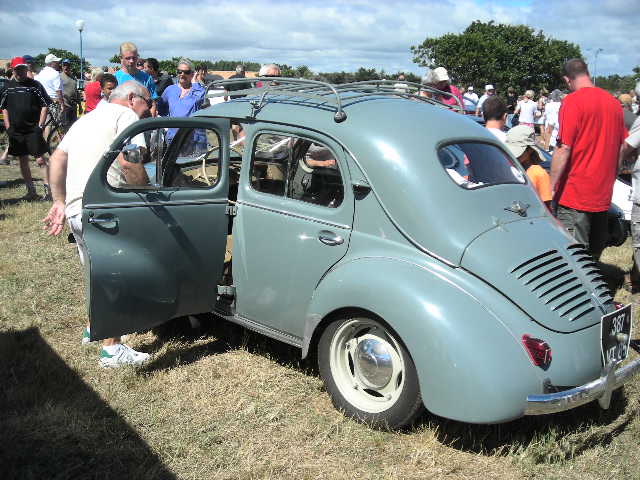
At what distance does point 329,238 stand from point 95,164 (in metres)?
1.72

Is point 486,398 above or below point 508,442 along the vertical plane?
above

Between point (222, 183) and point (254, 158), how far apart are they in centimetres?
28

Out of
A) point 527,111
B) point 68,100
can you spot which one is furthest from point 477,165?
point 527,111

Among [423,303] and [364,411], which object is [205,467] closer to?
[364,411]

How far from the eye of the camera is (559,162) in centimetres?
534

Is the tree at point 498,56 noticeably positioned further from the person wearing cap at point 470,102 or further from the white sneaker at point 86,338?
the white sneaker at point 86,338

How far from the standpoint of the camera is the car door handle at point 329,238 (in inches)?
150

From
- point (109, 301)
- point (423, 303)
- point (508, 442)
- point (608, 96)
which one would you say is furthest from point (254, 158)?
point (608, 96)

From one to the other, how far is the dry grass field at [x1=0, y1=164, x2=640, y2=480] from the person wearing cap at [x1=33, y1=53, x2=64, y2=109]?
30.0 ft

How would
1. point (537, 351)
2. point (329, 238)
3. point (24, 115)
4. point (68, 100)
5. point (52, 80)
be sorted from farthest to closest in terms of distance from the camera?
1. point (68, 100)
2. point (52, 80)
3. point (24, 115)
4. point (329, 238)
5. point (537, 351)

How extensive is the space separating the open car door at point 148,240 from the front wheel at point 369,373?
3.38 ft

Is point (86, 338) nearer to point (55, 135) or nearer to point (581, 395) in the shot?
point (581, 395)

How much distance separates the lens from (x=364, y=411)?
3.74m

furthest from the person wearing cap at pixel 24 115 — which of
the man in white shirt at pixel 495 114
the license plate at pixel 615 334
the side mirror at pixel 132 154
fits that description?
the license plate at pixel 615 334
